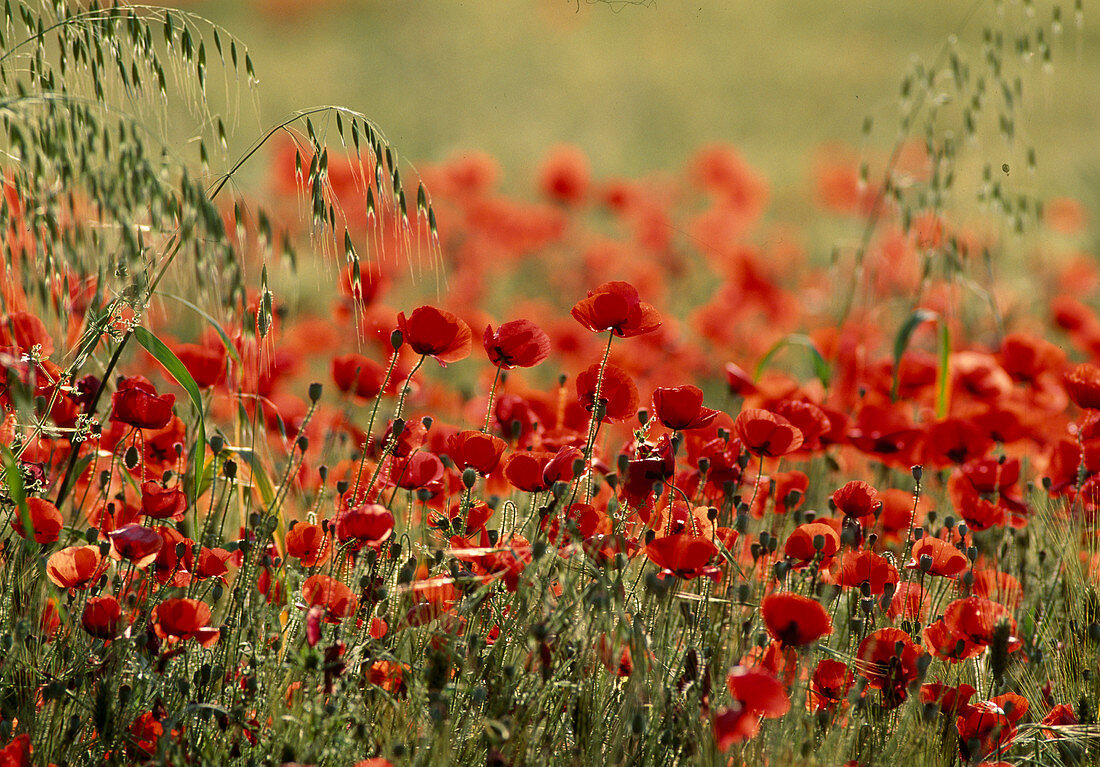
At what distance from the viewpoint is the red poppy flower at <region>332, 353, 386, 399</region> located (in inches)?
84.7

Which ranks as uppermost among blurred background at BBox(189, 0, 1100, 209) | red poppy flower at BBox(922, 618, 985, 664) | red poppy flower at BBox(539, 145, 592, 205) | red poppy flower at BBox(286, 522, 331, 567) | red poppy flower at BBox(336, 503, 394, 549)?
blurred background at BBox(189, 0, 1100, 209)

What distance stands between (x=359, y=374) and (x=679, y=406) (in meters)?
0.74

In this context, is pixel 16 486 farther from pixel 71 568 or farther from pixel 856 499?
pixel 856 499

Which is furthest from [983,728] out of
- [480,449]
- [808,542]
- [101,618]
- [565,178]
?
[565,178]

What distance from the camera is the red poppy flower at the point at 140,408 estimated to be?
1721 mm

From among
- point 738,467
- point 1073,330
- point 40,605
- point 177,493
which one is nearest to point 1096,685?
point 738,467

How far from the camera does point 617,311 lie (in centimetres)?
163

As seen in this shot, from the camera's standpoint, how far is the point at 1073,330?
3.67 metres

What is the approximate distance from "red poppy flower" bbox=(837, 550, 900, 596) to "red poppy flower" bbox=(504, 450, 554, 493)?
465 mm

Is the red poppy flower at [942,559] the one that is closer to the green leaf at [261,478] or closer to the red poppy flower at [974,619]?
the red poppy flower at [974,619]

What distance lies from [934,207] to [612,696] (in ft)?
5.67

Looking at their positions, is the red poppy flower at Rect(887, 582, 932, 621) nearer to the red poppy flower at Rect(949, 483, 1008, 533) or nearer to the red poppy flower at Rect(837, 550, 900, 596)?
the red poppy flower at Rect(837, 550, 900, 596)

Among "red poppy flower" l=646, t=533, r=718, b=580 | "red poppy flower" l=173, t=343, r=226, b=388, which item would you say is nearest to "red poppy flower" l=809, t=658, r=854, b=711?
"red poppy flower" l=646, t=533, r=718, b=580

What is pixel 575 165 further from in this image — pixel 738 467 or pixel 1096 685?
pixel 1096 685
